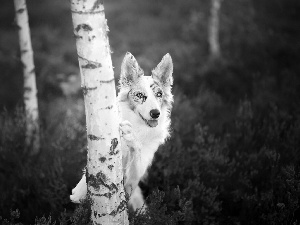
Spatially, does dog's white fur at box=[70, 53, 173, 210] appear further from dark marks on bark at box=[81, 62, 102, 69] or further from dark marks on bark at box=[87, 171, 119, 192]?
dark marks on bark at box=[81, 62, 102, 69]

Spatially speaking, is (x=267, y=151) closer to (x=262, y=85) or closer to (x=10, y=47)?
(x=262, y=85)

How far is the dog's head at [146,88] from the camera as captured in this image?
9.22ft

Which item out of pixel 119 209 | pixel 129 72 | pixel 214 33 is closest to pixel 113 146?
pixel 119 209

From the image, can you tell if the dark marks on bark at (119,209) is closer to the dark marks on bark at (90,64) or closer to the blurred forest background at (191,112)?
the blurred forest background at (191,112)

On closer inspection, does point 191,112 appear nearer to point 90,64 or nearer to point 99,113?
point 99,113


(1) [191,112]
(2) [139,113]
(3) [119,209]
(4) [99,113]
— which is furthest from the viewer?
(1) [191,112]

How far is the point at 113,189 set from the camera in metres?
2.08

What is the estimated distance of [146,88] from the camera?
115 inches

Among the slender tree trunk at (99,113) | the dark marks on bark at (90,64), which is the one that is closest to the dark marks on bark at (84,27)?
the slender tree trunk at (99,113)

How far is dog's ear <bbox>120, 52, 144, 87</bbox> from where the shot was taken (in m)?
2.88

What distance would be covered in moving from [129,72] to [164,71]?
43 cm

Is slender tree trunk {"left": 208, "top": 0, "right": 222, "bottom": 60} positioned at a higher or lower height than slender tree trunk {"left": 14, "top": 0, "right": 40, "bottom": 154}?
higher

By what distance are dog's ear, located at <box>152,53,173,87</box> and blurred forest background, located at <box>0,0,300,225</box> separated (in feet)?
3.82

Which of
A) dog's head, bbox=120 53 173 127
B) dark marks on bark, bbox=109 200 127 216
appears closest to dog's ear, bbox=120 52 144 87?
dog's head, bbox=120 53 173 127
